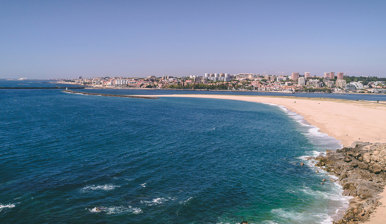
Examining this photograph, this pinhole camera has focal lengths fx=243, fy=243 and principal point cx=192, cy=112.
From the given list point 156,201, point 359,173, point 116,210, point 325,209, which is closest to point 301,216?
point 325,209

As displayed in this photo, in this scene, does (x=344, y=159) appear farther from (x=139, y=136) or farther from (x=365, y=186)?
(x=139, y=136)

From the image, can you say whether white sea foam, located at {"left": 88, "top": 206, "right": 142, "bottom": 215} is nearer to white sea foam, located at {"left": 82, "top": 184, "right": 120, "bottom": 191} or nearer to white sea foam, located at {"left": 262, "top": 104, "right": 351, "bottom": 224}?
white sea foam, located at {"left": 82, "top": 184, "right": 120, "bottom": 191}

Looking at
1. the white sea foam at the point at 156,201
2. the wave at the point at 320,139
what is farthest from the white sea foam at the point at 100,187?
the wave at the point at 320,139

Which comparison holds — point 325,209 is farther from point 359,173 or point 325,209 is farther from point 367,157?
point 367,157

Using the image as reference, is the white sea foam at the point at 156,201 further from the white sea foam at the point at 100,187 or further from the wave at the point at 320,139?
the wave at the point at 320,139

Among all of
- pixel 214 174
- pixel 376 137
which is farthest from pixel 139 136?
pixel 376 137

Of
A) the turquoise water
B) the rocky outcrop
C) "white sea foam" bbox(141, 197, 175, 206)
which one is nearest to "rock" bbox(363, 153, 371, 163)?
the rocky outcrop
